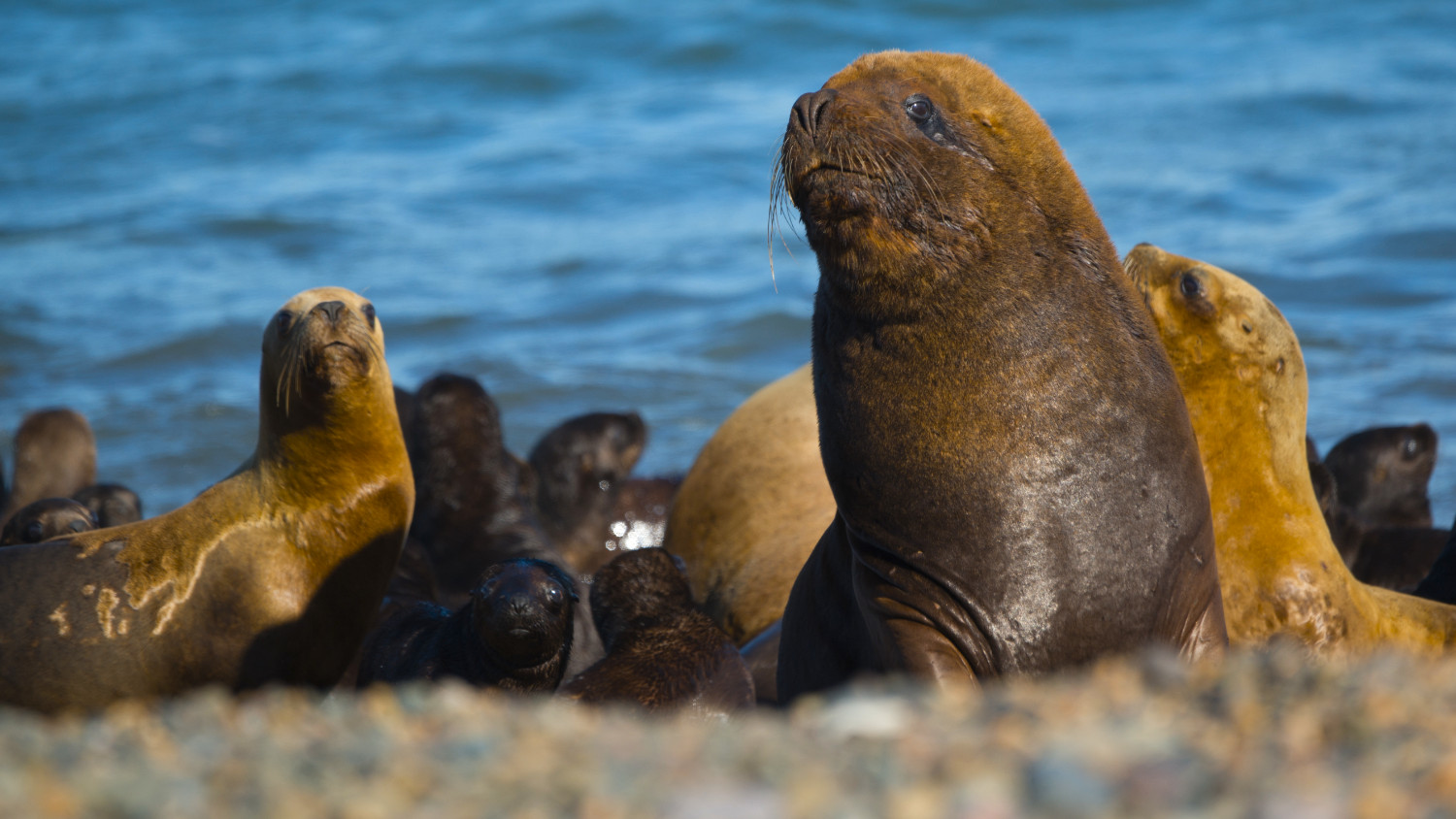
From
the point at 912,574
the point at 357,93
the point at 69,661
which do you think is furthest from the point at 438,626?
the point at 357,93

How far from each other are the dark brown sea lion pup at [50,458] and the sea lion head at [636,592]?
3944 millimetres

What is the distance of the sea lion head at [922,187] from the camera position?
12.9ft

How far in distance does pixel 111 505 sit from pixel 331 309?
271cm

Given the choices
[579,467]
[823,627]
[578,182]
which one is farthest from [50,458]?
[578,182]

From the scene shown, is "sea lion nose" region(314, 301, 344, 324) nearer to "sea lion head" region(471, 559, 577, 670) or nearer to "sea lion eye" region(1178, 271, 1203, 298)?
"sea lion head" region(471, 559, 577, 670)

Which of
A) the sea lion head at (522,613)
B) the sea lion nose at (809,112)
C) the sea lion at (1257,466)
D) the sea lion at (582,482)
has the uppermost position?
the sea lion nose at (809,112)

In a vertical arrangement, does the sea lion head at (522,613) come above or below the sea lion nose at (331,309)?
below

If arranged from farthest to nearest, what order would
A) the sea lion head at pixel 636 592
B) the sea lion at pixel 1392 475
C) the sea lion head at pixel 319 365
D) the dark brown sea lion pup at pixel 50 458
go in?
the dark brown sea lion pup at pixel 50 458
the sea lion at pixel 1392 475
the sea lion head at pixel 636 592
the sea lion head at pixel 319 365

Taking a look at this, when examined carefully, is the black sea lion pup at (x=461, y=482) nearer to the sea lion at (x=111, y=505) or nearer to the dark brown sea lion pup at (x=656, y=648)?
the sea lion at (x=111, y=505)

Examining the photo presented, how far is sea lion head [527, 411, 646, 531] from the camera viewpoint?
368 inches

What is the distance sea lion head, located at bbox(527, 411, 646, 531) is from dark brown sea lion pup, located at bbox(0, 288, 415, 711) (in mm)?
3515

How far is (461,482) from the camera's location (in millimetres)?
8250

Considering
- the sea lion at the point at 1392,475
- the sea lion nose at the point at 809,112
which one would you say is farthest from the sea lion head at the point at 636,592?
the sea lion at the point at 1392,475

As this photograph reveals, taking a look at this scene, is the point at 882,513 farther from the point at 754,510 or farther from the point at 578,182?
the point at 578,182
